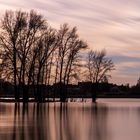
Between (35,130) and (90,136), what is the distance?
10.7 feet

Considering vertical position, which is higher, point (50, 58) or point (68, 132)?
point (50, 58)

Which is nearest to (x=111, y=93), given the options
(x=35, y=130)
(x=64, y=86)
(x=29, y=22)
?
(x=64, y=86)

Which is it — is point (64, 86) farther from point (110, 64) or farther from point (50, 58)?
point (110, 64)

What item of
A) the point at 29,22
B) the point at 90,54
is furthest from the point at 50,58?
the point at 90,54

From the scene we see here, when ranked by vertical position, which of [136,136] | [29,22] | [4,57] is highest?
[29,22]

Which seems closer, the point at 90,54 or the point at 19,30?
the point at 19,30

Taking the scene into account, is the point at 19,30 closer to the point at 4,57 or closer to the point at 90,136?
the point at 4,57

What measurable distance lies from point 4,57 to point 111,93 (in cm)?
9463

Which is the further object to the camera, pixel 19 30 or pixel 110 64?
pixel 110 64

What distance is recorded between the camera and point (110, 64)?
10281 cm

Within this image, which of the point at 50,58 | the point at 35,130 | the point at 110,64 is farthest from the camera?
the point at 110,64

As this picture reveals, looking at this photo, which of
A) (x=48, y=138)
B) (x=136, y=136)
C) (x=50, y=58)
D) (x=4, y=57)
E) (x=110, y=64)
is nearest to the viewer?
(x=48, y=138)

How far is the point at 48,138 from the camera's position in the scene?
60.4 feet

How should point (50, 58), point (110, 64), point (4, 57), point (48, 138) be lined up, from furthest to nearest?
1. point (110, 64)
2. point (50, 58)
3. point (4, 57)
4. point (48, 138)
